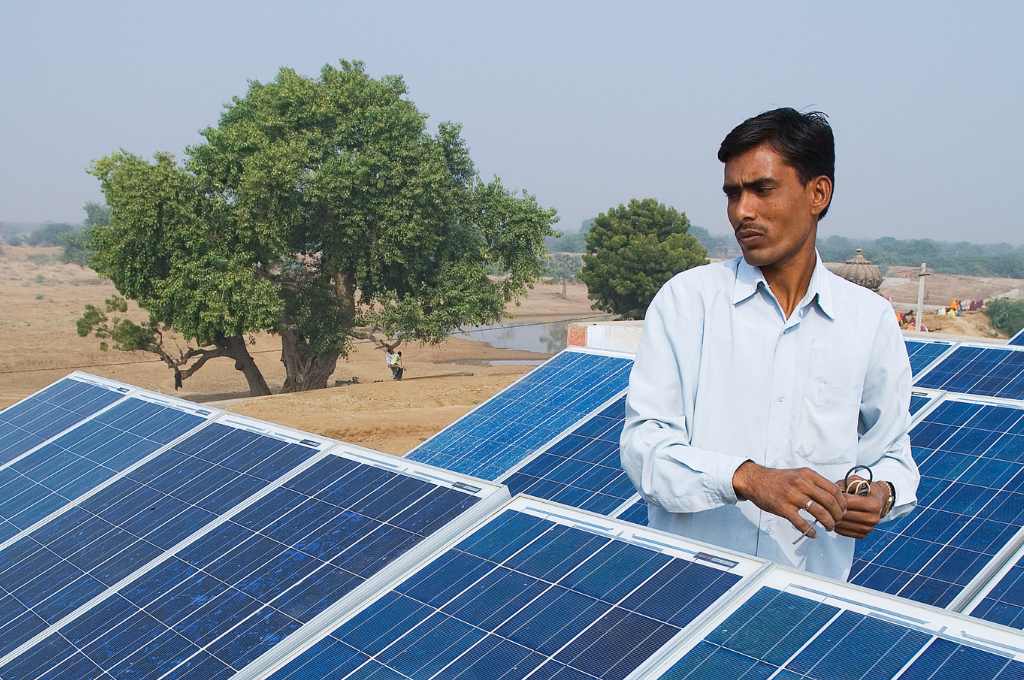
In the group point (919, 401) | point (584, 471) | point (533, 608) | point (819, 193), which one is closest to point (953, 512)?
point (919, 401)

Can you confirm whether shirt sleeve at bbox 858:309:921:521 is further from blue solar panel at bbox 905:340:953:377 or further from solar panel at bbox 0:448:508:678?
blue solar panel at bbox 905:340:953:377

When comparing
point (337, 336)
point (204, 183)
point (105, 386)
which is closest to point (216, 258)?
point (204, 183)

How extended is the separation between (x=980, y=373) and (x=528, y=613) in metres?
10.4

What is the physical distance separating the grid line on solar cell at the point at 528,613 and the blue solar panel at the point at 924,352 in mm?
10328

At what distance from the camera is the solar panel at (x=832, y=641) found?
3.26 meters

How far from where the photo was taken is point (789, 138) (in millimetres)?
2881

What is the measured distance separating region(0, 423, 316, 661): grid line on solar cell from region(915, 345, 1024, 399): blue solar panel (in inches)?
353

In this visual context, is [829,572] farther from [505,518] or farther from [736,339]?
[505,518]

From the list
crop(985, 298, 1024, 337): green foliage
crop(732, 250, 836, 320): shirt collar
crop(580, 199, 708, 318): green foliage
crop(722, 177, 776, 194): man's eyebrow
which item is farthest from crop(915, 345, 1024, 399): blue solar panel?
crop(985, 298, 1024, 337): green foliage

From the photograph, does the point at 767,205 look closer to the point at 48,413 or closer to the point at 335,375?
the point at 48,413

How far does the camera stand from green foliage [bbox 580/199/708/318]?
52406 millimetres

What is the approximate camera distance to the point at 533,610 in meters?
4.10

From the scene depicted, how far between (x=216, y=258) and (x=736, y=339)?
26.7m

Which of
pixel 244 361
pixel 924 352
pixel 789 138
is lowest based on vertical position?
pixel 244 361
